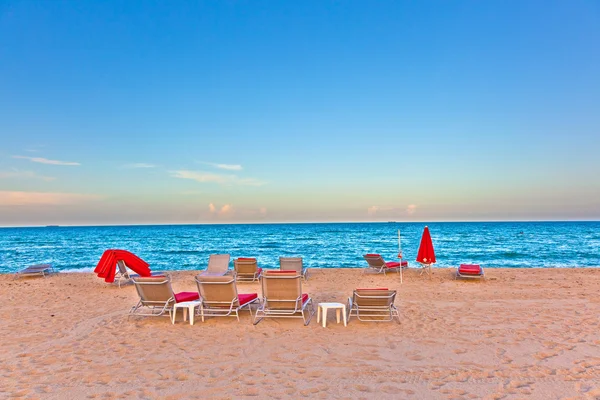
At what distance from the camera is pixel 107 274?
1121cm

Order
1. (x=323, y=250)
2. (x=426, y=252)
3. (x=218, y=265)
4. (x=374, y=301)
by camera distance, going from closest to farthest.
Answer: (x=374, y=301) < (x=218, y=265) < (x=426, y=252) < (x=323, y=250)

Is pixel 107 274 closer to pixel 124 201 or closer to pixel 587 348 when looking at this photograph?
pixel 587 348

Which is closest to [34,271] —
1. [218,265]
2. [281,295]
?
[218,265]

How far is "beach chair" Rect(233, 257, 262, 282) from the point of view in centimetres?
1238

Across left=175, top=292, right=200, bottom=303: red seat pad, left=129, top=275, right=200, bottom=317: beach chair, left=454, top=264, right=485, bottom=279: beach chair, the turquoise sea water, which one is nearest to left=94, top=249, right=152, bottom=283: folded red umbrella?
left=175, top=292, right=200, bottom=303: red seat pad

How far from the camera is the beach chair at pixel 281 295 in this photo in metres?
6.95

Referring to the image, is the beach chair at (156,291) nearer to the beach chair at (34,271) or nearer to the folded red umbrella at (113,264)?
the folded red umbrella at (113,264)

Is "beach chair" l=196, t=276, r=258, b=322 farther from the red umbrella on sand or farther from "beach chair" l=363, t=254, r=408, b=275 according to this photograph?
"beach chair" l=363, t=254, r=408, b=275

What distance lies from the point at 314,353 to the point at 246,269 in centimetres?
741

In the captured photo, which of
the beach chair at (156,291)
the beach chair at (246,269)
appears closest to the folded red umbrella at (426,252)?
the beach chair at (246,269)

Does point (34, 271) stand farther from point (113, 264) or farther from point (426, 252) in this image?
point (426, 252)

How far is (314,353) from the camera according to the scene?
5.36 m

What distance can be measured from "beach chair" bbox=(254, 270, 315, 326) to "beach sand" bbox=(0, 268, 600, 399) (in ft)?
0.71

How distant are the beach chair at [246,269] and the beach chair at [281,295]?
519cm
